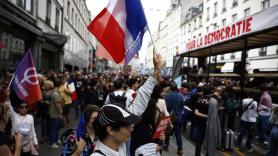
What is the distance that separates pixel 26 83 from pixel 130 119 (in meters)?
3.52

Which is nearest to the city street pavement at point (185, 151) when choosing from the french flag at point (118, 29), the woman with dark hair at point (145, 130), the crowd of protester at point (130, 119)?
the crowd of protester at point (130, 119)

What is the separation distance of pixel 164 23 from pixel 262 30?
268 ft

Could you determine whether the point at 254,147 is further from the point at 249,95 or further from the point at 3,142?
the point at 3,142

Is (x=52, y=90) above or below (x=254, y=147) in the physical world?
above

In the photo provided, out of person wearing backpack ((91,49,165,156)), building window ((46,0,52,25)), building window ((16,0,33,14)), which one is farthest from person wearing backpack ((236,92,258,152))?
building window ((46,0,52,25))

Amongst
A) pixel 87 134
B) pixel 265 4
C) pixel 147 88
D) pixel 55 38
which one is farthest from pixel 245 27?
pixel 265 4

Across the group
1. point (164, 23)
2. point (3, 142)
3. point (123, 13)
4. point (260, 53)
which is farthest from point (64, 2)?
point (164, 23)

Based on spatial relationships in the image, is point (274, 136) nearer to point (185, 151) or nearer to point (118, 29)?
point (185, 151)

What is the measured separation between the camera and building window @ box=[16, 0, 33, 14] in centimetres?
1500

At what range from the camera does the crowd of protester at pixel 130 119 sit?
7.52ft

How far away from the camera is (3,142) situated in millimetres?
2744

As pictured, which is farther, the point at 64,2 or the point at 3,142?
the point at 64,2

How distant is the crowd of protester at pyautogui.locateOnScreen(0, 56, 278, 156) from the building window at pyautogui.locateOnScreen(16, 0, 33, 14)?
16.7ft

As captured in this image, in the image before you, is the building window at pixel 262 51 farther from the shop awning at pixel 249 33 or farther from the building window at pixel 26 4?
the building window at pixel 26 4
